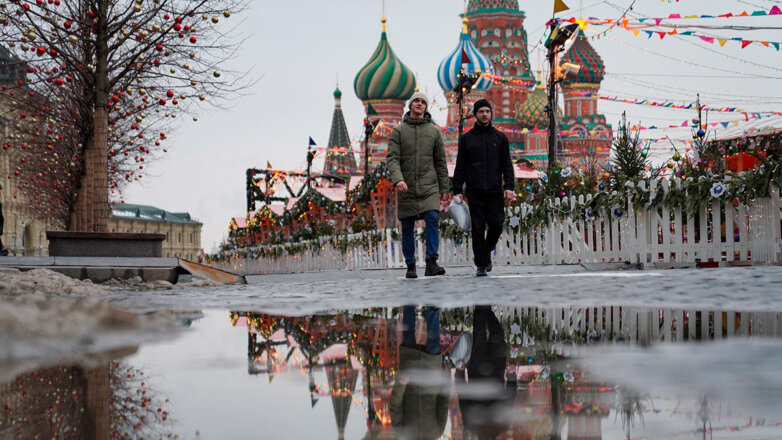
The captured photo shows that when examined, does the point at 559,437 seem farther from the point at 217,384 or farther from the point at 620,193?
the point at 620,193

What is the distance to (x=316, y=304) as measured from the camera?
20.3 feet

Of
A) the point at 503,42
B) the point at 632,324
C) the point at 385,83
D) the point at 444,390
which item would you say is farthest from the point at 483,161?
the point at 503,42

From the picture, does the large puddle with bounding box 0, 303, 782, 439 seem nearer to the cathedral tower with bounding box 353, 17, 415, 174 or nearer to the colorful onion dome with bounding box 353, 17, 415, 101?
the cathedral tower with bounding box 353, 17, 415, 174

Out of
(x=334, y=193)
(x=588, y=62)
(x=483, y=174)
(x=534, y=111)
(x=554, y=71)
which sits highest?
(x=588, y=62)

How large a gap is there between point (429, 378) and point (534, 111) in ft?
277

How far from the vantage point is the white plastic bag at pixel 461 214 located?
1051 cm

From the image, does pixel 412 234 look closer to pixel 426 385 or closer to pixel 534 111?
pixel 426 385

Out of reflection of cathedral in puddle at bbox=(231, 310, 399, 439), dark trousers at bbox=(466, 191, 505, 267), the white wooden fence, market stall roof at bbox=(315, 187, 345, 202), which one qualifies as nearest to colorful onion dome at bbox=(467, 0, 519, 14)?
market stall roof at bbox=(315, 187, 345, 202)

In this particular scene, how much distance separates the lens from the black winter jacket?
33.4ft

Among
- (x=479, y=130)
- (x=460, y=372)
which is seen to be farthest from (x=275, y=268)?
(x=460, y=372)

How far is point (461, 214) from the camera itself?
10.6 m

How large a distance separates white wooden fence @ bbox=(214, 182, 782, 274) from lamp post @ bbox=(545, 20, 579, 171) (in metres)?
2.69

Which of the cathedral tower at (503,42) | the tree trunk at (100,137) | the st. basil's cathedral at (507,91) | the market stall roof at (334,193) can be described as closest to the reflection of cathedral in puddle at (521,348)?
the tree trunk at (100,137)

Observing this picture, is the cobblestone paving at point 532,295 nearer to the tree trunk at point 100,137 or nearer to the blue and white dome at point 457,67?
the tree trunk at point 100,137
